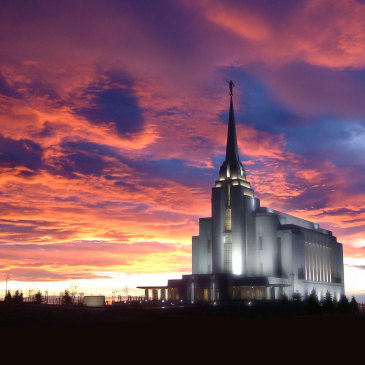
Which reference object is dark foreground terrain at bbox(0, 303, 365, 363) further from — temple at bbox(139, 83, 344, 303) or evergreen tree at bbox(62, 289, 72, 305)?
temple at bbox(139, 83, 344, 303)

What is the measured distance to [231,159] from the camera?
9244 centimetres

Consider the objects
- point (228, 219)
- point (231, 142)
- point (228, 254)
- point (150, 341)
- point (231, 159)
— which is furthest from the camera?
point (231, 142)

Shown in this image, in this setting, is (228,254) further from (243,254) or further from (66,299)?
(66,299)

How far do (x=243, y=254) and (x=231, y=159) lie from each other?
56.0 ft

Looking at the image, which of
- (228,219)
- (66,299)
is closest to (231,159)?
(228,219)

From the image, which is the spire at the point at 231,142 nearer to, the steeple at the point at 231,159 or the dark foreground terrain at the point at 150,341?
the steeple at the point at 231,159

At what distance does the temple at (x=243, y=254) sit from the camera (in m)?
78.2

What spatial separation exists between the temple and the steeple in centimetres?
17

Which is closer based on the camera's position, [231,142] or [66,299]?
[66,299]

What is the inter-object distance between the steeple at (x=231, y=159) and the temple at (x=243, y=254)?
6.5 inches

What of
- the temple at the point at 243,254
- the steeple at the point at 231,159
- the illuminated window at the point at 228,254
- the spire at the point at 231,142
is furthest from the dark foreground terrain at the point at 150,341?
the spire at the point at 231,142

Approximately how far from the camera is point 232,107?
320 feet

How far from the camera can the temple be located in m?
78.2

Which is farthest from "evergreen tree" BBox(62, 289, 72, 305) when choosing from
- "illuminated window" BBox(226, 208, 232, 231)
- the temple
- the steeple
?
the steeple
